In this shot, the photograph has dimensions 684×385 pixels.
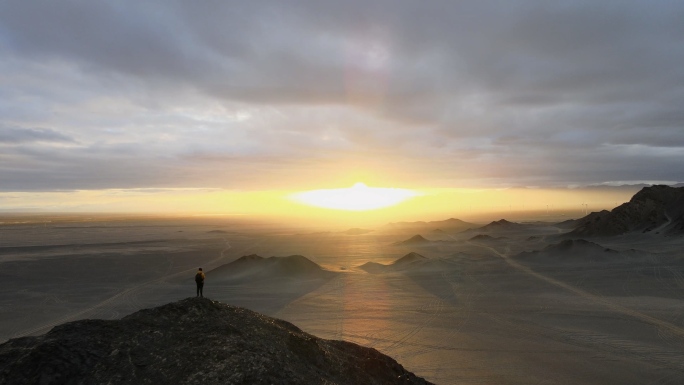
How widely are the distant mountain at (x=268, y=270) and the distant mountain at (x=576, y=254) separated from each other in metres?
23.8

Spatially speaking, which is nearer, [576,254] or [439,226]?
[576,254]

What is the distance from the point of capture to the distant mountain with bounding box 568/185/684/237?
64.2 m

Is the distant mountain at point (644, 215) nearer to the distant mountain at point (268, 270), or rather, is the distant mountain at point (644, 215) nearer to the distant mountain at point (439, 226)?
the distant mountain at point (439, 226)

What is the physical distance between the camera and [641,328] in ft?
67.8

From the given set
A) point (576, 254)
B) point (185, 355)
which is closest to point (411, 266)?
point (576, 254)

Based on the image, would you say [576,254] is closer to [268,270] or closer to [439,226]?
[268,270]

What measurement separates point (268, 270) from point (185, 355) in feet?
109

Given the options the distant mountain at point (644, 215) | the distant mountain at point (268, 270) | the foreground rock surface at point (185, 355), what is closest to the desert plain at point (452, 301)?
the distant mountain at point (268, 270)

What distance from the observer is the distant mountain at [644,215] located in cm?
6425

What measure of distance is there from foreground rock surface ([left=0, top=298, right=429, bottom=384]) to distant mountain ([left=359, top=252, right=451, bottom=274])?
109 feet

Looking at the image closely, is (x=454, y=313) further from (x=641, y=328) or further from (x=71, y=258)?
(x=71, y=258)

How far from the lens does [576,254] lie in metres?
45.3

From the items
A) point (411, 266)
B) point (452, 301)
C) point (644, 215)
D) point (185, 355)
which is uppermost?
point (644, 215)

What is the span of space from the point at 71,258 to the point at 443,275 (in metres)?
45.9
